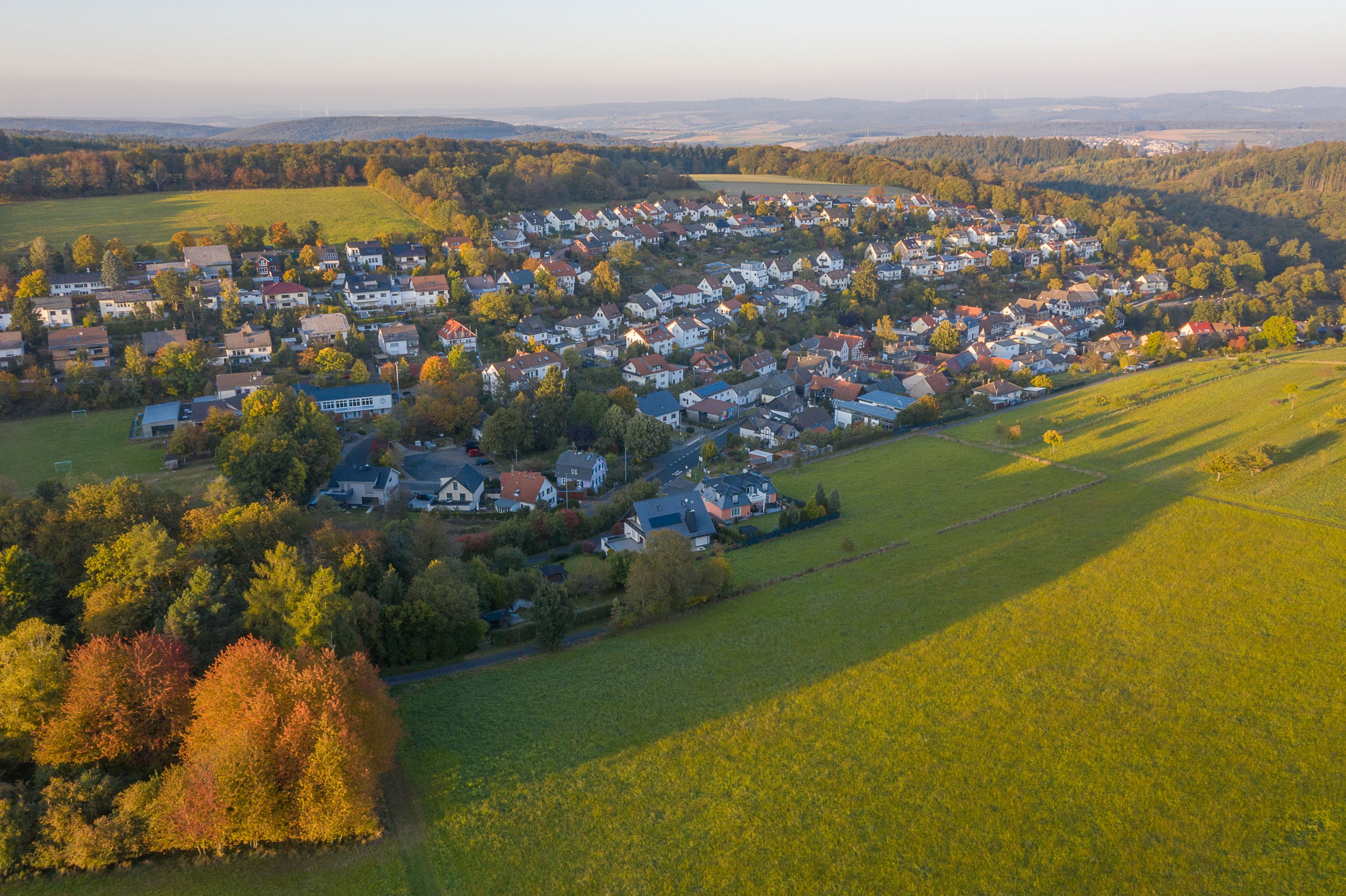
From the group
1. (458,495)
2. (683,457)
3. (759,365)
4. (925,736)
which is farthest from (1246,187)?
(925,736)

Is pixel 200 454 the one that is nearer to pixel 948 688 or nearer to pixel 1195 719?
pixel 948 688

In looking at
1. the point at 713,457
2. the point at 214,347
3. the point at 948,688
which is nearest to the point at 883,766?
the point at 948,688

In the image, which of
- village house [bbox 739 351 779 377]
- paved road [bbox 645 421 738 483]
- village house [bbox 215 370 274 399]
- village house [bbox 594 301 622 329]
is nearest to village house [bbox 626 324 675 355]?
village house [bbox 594 301 622 329]

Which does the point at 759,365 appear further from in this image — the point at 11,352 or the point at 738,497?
the point at 11,352

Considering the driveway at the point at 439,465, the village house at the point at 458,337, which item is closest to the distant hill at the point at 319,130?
the village house at the point at 458,337

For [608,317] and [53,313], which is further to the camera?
[608,317]

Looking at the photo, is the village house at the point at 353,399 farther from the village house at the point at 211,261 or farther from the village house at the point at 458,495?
the village house at the point at 211,261
